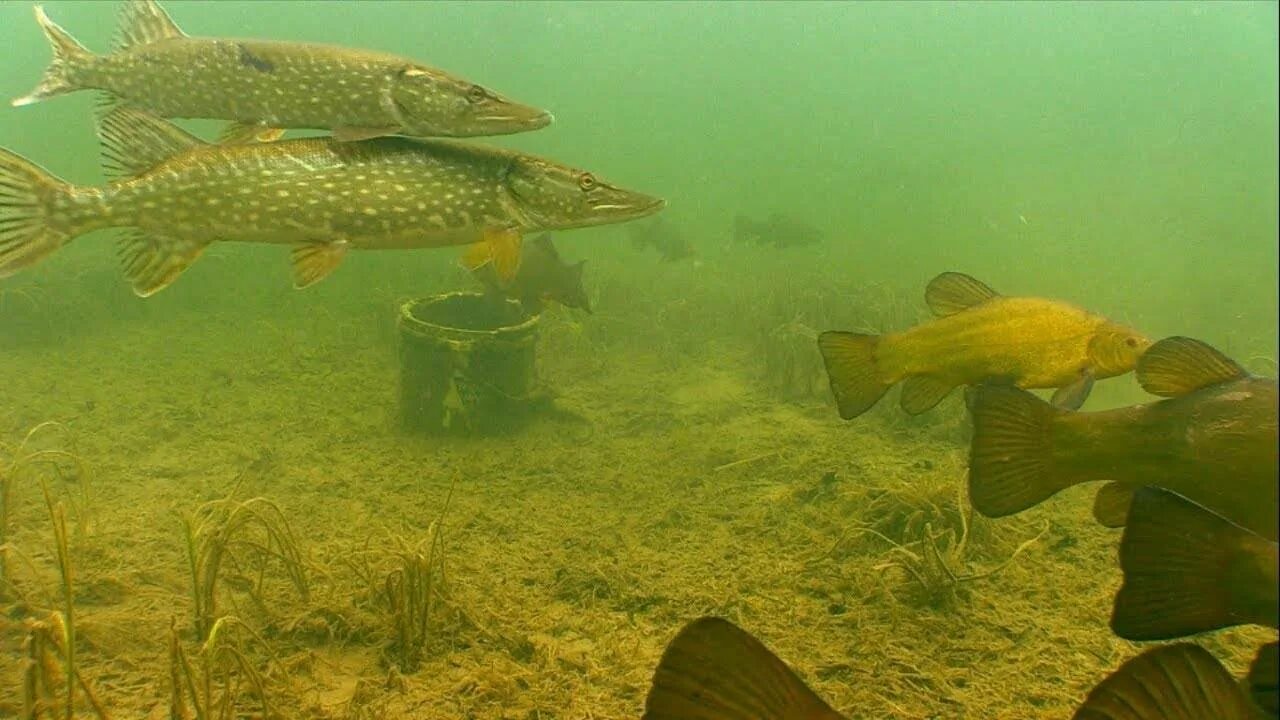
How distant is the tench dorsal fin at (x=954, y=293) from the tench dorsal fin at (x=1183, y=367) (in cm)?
162

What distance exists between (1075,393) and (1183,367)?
4.74 ft

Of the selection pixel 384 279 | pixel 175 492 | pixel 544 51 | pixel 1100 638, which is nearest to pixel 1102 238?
pixel 384 279

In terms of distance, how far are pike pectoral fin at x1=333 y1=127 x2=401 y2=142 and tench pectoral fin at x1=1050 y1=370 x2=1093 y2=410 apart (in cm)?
392

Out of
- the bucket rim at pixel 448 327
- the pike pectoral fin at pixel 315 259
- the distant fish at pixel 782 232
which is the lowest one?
the distant fish at pixel 782 232

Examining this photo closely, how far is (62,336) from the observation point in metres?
10.4

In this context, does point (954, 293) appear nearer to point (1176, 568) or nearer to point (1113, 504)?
point (1113, 504)

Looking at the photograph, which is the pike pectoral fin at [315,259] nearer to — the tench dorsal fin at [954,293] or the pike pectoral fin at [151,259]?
the pike pectoral fin at [151,259]

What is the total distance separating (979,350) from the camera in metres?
3.90

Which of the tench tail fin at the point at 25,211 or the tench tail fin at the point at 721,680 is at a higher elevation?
the tench tail fin at the point at 721,680

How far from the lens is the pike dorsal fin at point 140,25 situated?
4410 mm

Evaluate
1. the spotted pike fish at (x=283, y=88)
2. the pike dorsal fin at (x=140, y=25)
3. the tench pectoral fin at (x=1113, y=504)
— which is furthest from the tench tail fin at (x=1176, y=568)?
the pike dorsal fin at (x=140, y=25)

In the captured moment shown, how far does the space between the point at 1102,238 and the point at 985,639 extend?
34.0 metres

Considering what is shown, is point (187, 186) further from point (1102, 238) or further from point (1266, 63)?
point (1102, 238)

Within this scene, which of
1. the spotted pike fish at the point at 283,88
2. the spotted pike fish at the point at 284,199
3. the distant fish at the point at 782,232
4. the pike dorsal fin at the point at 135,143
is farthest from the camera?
the distant fish at the point at 782,232
